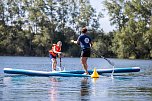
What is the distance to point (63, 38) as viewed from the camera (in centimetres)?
10106

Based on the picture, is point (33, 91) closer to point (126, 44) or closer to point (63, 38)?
point (126, 44)

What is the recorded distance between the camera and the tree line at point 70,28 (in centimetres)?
9044

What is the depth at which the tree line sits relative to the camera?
297 feet

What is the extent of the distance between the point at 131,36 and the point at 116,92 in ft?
255

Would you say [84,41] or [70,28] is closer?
[84,41]

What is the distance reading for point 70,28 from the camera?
10469cm

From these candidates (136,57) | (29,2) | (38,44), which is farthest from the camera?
(29,2)

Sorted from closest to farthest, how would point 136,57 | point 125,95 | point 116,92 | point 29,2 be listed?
point 125,95, point 116,92, point 136,57, point 29,2

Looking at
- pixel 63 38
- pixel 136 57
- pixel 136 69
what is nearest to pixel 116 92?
pixel 136 69

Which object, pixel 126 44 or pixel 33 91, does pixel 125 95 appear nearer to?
pixel 33 91

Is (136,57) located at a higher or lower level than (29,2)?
lower

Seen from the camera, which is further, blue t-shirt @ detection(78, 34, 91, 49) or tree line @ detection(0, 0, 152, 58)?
tree line @ detection(0, 0, 152, 58)

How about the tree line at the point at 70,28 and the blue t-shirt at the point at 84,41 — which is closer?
the blue t-shirt at the point at 84,41

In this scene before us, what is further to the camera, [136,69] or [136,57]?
[136,57]
